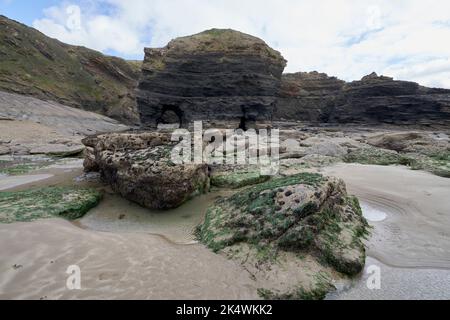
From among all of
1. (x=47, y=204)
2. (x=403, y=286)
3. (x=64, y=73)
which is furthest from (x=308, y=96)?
(x=403, y=286)

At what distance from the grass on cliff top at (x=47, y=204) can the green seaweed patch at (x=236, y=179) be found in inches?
108

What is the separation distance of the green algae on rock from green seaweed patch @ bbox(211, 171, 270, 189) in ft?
6.71

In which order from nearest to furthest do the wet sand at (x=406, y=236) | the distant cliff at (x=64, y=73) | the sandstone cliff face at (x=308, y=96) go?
the wet sand at (x=406, y=236) < the distant cliff at (x=64, y=73) < the sandstone cliff face at (x=308, y=96)

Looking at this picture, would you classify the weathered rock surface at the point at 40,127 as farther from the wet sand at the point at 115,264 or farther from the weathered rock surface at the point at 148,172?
the wet sand at the point at 115,264

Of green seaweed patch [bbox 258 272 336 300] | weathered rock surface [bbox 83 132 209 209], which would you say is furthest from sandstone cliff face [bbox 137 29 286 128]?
green seaweed patch [bbox 258 272 336 300]

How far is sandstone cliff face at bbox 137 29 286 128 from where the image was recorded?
36875mm

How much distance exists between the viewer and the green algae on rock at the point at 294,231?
3.89 meters

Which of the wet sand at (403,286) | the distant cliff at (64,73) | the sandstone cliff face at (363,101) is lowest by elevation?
the wet sand at (403,286)

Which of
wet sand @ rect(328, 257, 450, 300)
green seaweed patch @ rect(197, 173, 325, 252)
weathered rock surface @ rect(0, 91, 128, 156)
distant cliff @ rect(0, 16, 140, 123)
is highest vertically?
distant cliff @ rect(0, 16, 140, 123)

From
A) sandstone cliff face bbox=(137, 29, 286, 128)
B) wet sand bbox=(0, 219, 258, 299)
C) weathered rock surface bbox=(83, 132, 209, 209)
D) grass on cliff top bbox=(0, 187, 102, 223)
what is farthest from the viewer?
sandstone cliff face bbox=(137, 29, 286, 128)

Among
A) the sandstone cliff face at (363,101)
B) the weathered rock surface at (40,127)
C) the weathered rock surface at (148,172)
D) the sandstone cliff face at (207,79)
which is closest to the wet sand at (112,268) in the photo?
the weathered rock surface at (148,172)

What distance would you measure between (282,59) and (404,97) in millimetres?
17129

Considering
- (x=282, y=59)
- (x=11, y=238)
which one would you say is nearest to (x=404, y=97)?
(x=282, y=59)

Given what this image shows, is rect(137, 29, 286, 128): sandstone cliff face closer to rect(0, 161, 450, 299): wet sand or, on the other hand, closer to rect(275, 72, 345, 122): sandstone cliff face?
rect(275, 72, 345, 122): sandstone cliff face
